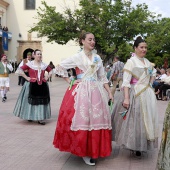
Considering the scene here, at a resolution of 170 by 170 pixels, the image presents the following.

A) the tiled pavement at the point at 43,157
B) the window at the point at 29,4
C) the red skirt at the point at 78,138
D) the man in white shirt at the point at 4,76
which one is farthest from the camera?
the window at the point at 29,4

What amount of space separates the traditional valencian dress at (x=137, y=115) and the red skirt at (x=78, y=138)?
0.78 ft

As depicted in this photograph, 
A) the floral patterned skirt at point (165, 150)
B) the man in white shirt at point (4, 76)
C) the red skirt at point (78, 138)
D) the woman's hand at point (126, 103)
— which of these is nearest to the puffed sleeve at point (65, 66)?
the red skirt at point (78, 138)

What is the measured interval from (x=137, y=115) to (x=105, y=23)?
63.4ft

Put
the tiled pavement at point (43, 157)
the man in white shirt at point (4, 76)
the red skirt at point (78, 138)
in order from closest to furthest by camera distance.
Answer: the red skirt at point (78, 138) < the tiled pavement at point (43, 157) < the man in white shirt at point (4, 76)

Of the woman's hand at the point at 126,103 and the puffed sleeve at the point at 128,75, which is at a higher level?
the puffed sleeve at the point at 128,75

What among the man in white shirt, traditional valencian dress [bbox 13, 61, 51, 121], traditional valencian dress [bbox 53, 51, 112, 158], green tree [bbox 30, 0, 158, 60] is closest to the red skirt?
traditional valencian dress [bbox 53, 51, 112, 158]

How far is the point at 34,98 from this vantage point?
7199mm

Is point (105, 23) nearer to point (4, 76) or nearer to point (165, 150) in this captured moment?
point (4, 76)

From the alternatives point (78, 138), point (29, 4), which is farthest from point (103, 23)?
point (78, 138)

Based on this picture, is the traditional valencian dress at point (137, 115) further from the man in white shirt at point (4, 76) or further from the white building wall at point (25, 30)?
the white building wall at point (25, 30)

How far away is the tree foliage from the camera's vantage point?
2244 cm

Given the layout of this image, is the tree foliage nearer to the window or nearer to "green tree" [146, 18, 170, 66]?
"green tree" [146, 18, 170, 66]

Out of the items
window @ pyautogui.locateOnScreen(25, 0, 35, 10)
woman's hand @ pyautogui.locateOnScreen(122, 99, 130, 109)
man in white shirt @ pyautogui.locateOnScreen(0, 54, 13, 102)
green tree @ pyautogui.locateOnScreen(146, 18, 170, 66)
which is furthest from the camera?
window @ pyautogui.locateOnScreen(25, 0, 35, 10)

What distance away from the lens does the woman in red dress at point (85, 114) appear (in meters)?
4.19
